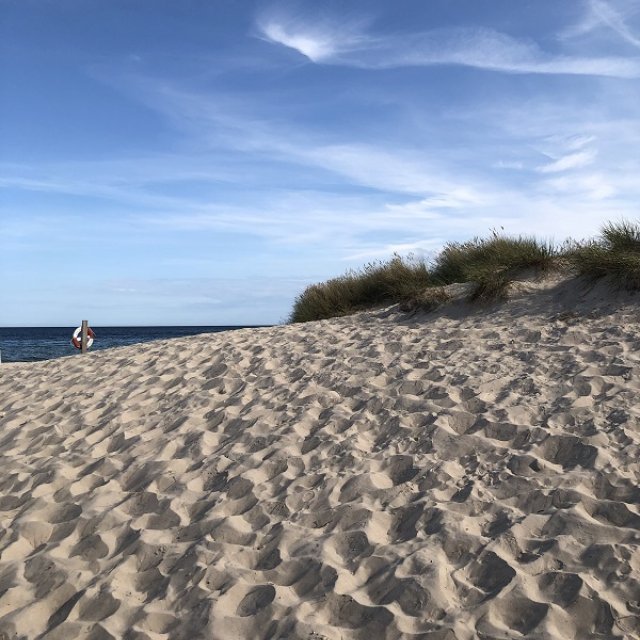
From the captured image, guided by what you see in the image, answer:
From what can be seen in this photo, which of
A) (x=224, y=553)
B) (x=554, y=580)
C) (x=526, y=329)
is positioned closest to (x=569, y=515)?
(x=554, y=580)

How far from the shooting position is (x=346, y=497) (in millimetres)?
4453

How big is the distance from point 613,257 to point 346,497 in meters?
5.83

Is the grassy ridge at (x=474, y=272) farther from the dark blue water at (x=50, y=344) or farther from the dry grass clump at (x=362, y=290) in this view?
the dark blue water at (x=50, y=344)

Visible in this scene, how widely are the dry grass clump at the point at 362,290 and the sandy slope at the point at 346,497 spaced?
3.91 meters

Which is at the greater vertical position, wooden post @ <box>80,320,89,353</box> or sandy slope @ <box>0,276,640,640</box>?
wooden post @ <box>80,320,89,353</box>

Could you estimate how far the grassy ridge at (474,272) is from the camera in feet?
28.6

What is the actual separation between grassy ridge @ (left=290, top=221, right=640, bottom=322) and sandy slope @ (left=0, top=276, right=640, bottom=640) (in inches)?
41.6

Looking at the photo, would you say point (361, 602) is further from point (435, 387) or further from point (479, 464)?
point (435, 387)

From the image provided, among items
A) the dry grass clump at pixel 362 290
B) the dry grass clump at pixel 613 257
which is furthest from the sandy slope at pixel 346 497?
the dry grass clump at pixel 362 290

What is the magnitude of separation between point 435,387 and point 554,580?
112 inches

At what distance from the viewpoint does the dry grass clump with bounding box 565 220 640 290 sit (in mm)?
8141

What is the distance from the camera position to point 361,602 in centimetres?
339

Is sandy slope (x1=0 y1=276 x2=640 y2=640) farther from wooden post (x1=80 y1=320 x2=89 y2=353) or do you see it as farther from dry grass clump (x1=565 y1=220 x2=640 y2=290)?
wooden post (x1=80 y1=320 x2=89 y2=353)

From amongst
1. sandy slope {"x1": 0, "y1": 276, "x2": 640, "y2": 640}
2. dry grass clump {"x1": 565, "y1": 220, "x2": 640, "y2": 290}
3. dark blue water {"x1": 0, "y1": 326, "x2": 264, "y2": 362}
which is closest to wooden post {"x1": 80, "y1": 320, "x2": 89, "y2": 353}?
dark blue water {"x1": 0, "y1": 326, "x2": 264, "y2": 362}
